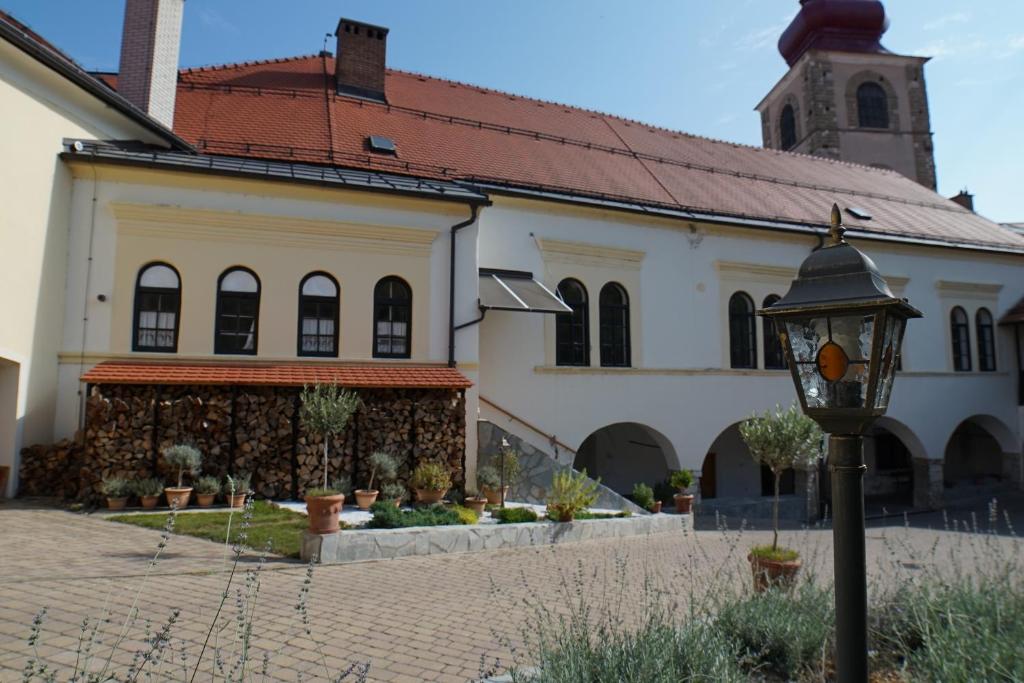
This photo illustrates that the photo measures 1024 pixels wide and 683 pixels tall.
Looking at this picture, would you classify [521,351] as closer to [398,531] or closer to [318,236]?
[318,236]

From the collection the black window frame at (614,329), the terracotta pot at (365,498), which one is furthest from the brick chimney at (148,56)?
the black window frame at (614,329)

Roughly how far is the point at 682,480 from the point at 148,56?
15.6 meters

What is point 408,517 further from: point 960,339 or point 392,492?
point 960,339

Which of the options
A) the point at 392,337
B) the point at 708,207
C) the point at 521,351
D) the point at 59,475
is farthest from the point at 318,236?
the point at 708,207

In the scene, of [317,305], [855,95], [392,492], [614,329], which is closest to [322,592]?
[392,492]

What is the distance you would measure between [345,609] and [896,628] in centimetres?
491

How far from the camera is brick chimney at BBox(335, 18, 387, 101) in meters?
18.2

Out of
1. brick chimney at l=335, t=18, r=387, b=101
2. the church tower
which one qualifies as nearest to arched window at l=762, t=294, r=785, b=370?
brick chimney at l=335, t=18, r=387, b=101

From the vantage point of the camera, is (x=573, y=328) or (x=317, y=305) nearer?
(x=317, y=305)

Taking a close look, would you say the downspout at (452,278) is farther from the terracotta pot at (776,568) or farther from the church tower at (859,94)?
the church tower at (859,94)

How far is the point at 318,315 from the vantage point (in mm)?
13250

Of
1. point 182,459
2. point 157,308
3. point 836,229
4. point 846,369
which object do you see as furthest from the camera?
point 157,308

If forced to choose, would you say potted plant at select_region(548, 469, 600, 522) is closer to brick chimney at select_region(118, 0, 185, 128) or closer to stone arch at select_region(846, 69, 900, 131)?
brick chimney at select_region(118, 0, 185, 128)

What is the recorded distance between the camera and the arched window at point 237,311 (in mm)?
12672
